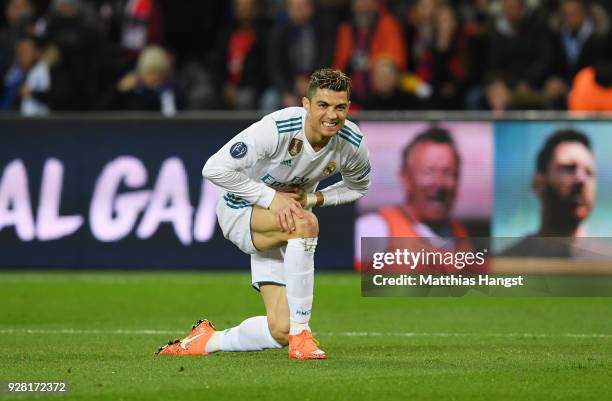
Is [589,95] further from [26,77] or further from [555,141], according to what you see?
[26,77]

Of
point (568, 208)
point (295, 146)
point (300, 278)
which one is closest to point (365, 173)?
point (295, 146)

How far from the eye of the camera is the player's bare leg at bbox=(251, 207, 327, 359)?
26.6 ft

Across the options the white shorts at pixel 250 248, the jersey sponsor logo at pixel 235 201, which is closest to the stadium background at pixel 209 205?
the white shorts at pixel 250 248

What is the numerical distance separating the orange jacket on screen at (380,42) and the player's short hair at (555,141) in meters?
3.34

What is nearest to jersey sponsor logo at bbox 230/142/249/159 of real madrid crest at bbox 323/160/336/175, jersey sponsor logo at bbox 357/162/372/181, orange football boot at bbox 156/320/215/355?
real madrid crest at bbox 323/160/336/175

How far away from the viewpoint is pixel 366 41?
16922mm

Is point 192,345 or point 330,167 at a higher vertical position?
point 330,167

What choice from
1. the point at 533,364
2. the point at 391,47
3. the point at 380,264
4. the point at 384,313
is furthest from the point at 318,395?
the point at 391,47

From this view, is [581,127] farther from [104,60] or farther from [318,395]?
[318,395]

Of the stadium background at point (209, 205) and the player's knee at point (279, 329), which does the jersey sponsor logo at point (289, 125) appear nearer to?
the player's knee at point (279, 329)

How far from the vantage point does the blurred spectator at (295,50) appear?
1686cm

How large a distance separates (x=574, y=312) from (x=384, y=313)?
162 centimetres

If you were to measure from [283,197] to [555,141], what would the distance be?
6447mm

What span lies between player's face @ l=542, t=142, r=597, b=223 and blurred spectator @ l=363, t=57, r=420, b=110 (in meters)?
2.30
